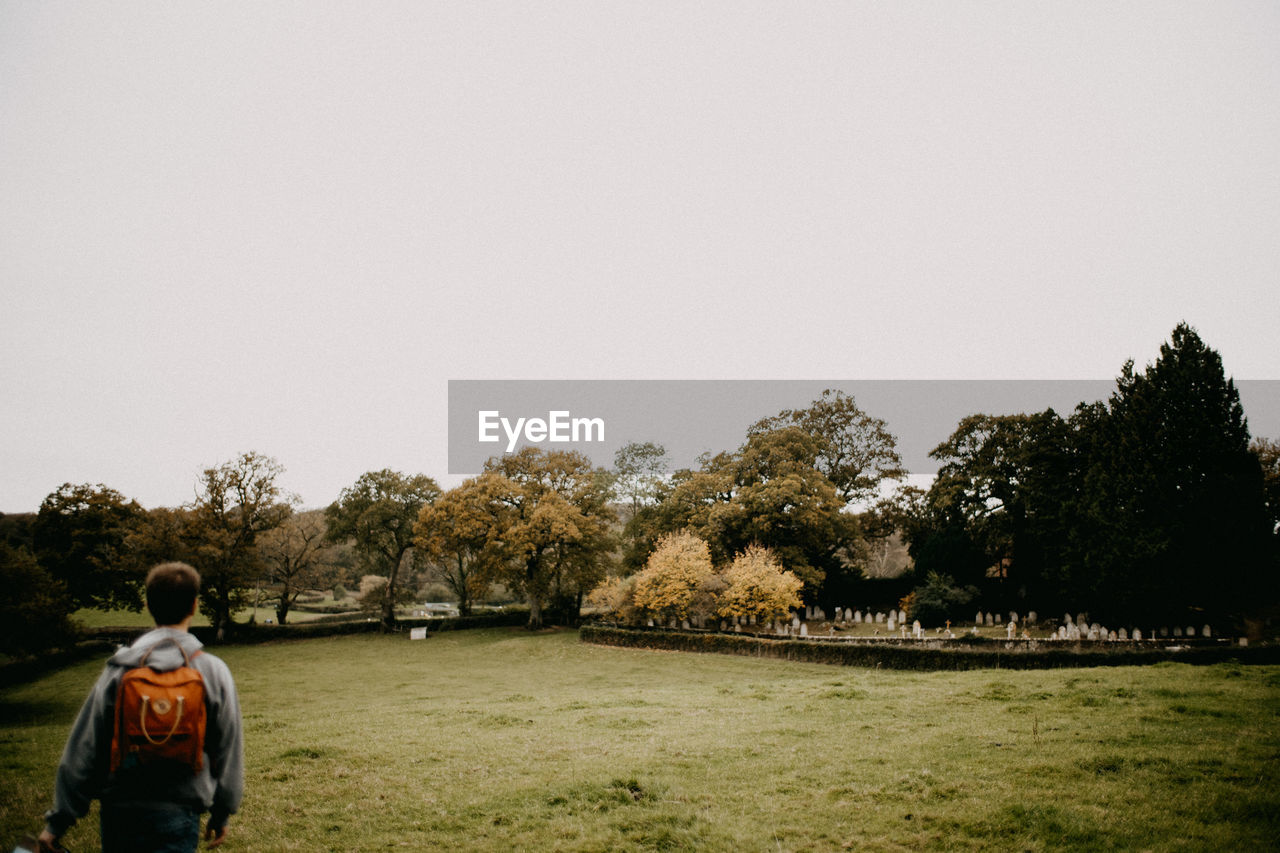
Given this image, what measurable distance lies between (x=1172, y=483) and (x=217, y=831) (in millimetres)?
34490

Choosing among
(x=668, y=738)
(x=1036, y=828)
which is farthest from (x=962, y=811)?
(x=668, y=738)

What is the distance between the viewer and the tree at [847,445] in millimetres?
45469

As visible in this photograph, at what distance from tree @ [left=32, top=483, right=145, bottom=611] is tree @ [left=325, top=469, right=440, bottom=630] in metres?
11.9

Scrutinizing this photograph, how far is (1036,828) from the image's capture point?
6.14 m

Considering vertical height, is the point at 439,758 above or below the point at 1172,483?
below

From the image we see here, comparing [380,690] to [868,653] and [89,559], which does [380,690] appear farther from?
[89,559]

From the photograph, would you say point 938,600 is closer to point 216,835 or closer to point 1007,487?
point 1007,487

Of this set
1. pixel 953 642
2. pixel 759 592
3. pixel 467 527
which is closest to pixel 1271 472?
pixel 953 642

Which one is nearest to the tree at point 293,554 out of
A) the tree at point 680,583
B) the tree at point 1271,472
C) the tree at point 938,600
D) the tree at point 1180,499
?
the tree at point 680,583

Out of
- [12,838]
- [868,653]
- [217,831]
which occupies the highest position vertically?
[217,831]

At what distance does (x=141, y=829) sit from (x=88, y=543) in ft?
161

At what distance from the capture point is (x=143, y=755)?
3305 millimetres

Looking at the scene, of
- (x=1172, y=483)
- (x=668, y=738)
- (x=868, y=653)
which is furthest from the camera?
(x=1172, y=483)

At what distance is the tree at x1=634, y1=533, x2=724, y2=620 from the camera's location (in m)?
33.9
